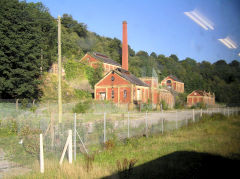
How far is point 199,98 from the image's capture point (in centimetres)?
3425

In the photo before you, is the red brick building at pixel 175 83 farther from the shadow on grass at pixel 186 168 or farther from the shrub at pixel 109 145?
the shadow on grass at pixel 186 168

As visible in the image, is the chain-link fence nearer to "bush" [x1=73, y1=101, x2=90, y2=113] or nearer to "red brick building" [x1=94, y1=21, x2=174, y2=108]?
"bush" [x1=73, y1=101, x2=90, y2=113]

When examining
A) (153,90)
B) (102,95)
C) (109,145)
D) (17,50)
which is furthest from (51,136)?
(153,90)

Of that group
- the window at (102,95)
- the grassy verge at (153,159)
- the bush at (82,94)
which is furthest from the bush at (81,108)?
the grassy verge at (153,159)

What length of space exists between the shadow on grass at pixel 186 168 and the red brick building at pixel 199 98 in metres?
22.1

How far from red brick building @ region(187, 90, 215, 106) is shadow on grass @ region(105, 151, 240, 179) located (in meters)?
22.1

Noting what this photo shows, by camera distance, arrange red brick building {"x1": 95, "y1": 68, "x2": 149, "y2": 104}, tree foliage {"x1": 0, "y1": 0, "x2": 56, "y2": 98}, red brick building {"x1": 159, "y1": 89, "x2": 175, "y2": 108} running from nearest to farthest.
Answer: tree foliage {"x1": 0, "y1": 0, "x2": 56, "y2": 98}
red brick building {"x1": 95, "y1": 68, "x2": 149, "y2": 104}
red brick building {"x1": 159, "y1": 89, "x2": 175, "y2": 108}

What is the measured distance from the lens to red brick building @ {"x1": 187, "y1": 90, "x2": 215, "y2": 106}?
29878mm

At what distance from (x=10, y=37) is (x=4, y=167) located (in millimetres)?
21505

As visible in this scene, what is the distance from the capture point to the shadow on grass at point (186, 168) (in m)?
6.67

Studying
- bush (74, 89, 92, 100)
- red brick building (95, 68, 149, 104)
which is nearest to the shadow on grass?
red brick building (95, 68, 149, 104)

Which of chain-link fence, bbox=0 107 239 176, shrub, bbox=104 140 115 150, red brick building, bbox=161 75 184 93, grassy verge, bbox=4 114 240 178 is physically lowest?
grassy verge, bbox=4 114 240 178

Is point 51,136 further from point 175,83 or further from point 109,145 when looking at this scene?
point 175,83

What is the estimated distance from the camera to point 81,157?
872cm
